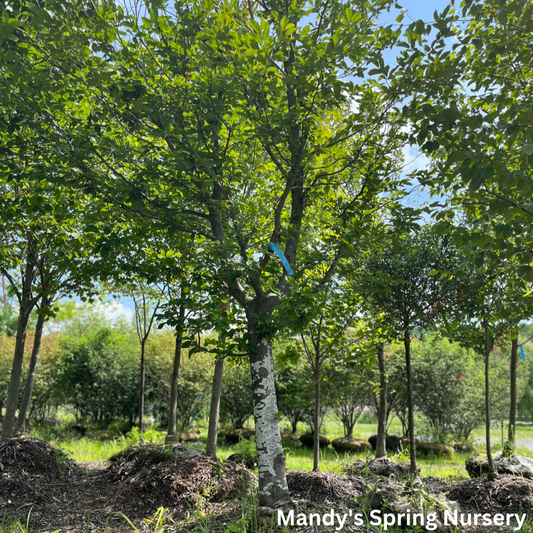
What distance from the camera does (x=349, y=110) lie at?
5629 millimetres

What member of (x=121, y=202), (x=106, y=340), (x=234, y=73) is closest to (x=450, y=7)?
(x=234, y=73)

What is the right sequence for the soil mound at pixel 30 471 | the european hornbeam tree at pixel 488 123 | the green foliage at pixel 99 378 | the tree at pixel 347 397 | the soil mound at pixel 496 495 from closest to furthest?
the european hornbeam tree at pixel 488 123
the soil mound at pixel 496 495
the soil mound at pixel 30 471
the tree at pixel 347 397
the green foliage at pixel 99 378

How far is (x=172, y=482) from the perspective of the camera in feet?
17.4

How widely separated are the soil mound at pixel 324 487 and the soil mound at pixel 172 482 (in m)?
0.66

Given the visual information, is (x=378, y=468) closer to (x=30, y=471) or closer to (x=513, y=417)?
(x=513, y=417)

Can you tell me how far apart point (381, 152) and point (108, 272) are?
11.1 ft

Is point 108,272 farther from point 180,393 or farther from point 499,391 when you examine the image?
point 499,391

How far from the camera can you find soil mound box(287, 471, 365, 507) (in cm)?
475

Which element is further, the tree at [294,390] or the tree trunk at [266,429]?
the tree at [294,390]

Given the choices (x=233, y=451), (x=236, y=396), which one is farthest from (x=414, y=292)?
(x=236, y=396)

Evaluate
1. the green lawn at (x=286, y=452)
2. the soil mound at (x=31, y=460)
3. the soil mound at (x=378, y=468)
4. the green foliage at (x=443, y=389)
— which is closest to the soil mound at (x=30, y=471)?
the soil mound at (x=31, y=460)

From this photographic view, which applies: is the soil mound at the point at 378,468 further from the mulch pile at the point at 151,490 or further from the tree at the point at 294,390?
the tree at the point at 294,390

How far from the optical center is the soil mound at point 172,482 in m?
5.03

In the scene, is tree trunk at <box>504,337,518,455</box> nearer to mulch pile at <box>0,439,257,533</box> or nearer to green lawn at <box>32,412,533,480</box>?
green lawn at <box>32,412,533,480</box>
